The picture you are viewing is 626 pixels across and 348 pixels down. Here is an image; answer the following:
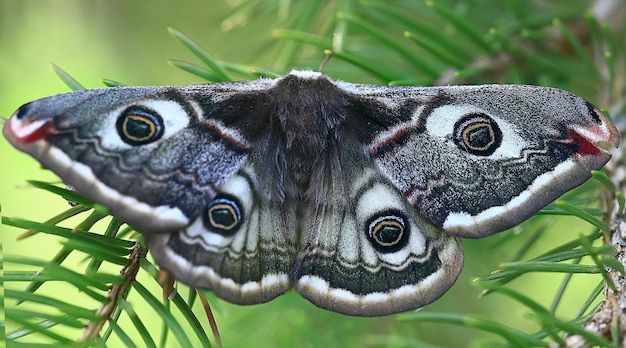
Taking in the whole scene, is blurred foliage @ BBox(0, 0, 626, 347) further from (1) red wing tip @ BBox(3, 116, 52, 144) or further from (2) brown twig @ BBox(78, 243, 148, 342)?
(1) red wing tip @ BBox(3, 116, 52, 144)

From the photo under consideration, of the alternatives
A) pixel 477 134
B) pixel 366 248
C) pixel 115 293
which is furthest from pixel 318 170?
pixel 115 293

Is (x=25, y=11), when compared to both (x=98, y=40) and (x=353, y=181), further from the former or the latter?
(x=353, y=181)

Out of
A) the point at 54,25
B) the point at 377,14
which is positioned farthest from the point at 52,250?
the point at 377,14

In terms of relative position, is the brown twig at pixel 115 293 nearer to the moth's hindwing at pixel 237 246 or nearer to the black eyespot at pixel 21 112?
the moth's hindwing at pixel 237 246

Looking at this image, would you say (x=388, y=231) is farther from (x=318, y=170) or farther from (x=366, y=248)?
(x=318, y=170)

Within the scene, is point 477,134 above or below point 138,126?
above

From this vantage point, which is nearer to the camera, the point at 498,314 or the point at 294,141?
the point at 294,141

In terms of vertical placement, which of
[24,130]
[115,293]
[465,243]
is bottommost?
[115,293]
